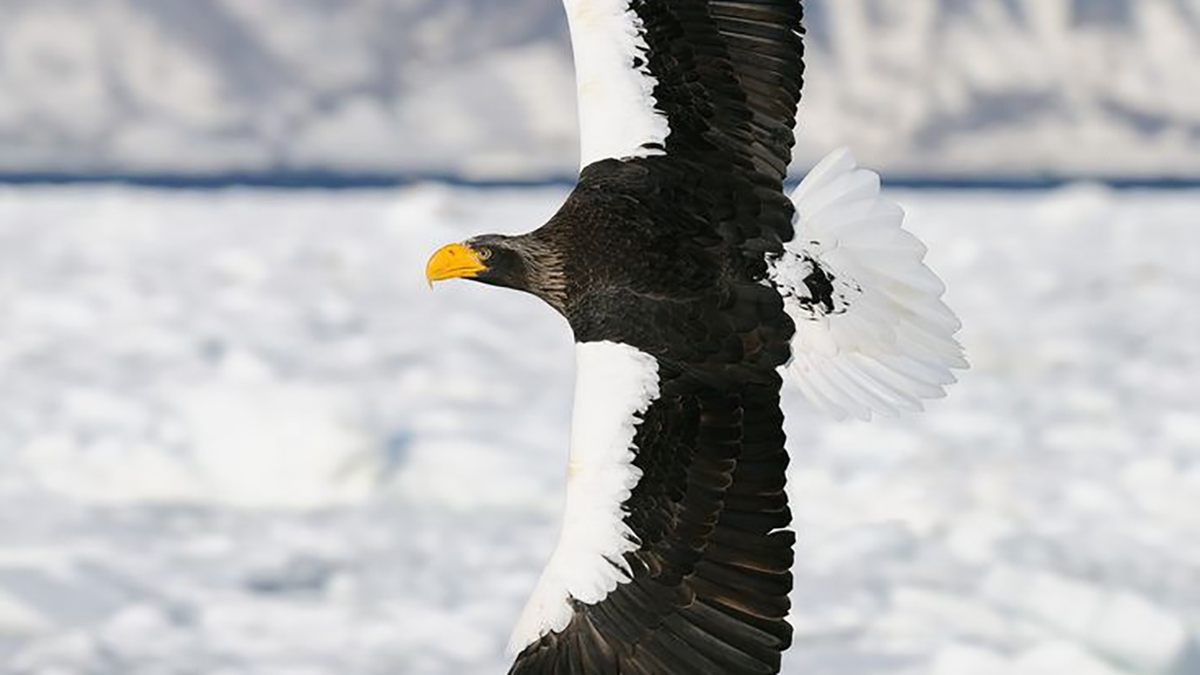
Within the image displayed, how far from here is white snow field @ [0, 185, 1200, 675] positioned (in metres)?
4.73

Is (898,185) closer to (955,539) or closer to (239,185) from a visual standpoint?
(239,185)

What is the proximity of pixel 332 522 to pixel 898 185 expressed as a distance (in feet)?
48.2

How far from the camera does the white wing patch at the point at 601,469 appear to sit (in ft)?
10.0

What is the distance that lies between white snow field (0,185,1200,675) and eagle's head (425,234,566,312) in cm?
134

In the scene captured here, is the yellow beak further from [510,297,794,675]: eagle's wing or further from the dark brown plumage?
[510,297,794,675]: eagle's wing

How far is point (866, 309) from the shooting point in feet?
11.4

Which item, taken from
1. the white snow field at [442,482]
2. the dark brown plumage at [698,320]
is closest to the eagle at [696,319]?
the dark brown plumage at [698,320]

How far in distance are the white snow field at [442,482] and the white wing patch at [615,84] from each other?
164 centimetres

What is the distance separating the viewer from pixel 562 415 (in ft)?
23.9

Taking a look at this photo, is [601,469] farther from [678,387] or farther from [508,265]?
[508,265]

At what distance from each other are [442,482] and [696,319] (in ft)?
10.4

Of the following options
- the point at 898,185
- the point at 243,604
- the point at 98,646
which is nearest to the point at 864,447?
the point at 243,604

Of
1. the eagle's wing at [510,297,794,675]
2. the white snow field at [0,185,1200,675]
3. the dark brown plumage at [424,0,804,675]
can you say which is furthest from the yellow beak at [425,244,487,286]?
the white snow field at [0,185,1200,675]

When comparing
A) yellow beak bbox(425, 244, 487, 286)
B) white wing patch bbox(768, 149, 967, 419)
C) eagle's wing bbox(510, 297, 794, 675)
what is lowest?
eagle's wing bbox(510, 297, 794, 675)
